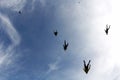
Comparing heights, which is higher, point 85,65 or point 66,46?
point 66,46

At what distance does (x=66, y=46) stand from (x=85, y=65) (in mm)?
7659

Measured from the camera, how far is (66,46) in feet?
98.8

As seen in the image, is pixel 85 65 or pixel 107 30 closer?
pixel 85 65

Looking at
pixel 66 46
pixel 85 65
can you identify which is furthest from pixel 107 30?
pixel 85 65

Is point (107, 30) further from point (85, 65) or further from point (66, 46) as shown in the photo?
point (85, 65)

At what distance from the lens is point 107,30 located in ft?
96.6

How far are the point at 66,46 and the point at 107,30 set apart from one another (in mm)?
6786

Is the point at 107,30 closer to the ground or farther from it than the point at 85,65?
farther from it

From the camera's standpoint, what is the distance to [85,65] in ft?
75.5

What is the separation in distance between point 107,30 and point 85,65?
8938 mm

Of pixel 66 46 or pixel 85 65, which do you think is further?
pixel 66 46
